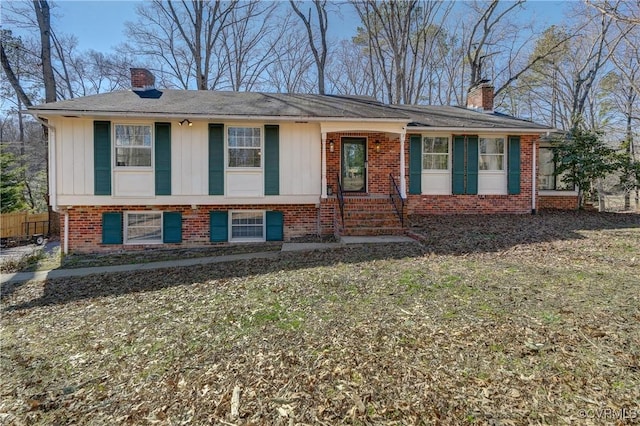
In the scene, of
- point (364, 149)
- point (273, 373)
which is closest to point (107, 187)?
point (364, 149)

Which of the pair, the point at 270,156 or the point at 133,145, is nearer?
the point at 133,145

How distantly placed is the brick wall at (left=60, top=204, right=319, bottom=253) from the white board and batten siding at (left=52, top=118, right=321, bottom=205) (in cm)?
25

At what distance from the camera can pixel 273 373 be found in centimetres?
261

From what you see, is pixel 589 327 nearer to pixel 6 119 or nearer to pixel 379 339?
pixel 379 339

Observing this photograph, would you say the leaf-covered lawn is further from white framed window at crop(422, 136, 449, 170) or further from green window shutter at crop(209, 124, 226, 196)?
white framed window at crop(422, 136, 449, 170)

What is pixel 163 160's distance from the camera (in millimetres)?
8844

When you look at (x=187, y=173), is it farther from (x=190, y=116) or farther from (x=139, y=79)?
(x=139, y=79)

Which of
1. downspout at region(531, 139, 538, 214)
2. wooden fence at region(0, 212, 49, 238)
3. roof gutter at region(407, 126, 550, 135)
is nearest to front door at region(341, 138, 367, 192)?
roof gutter at region(407, 126, 550, 135)

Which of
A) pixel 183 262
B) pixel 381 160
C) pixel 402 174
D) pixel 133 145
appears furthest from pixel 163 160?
pixel 402 174

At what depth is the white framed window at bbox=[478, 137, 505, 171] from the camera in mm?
11000

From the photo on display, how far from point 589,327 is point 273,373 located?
2819mm

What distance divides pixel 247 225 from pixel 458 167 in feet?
22.6

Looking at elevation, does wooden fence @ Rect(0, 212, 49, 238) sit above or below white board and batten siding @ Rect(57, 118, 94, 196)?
below

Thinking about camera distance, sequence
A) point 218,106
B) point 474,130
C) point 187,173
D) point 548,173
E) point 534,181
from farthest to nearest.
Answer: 1. point 548,173
2. point 534,181
3. point 474,130
4. point 218,106
5. point 187,173
